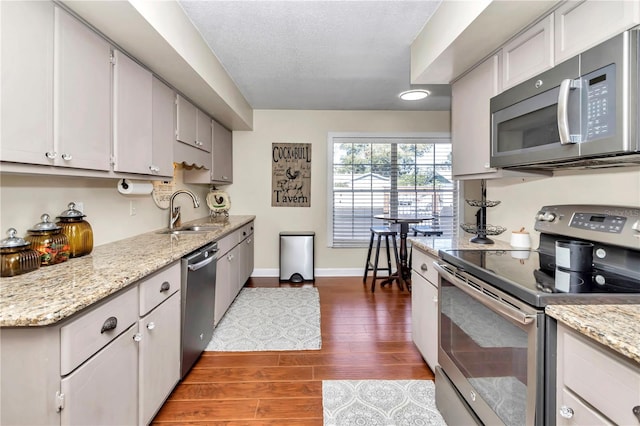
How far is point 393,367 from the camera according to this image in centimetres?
219

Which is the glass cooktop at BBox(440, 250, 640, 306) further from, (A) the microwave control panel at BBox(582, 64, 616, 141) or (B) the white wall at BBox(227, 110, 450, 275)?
(B) the white wall at BBox(227, 110, 450, 275)

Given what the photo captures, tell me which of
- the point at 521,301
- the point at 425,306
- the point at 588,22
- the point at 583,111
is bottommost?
the point at 425,306

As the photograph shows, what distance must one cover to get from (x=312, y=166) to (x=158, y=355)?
3314 millimetres

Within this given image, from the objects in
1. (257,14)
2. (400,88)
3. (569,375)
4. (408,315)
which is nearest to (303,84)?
(400,88)

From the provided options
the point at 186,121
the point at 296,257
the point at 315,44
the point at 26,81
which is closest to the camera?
the point at 26,81

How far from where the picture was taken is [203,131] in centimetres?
324

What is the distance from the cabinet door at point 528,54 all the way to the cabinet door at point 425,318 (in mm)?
1328

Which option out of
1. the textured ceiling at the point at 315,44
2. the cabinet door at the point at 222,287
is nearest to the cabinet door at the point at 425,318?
the cabinet door at the point at 222,287

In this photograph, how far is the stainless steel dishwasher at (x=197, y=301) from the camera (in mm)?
1938

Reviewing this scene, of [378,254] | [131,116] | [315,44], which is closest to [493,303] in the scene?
[131,116]

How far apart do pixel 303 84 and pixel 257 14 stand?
1.35m

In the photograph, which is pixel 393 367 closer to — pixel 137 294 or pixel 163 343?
pixel 163 343

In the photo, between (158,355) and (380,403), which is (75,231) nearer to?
(158,355)

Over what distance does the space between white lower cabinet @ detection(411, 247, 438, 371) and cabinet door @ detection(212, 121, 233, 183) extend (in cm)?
256
